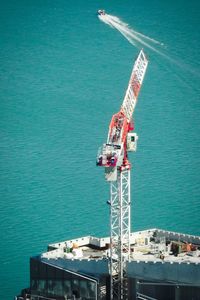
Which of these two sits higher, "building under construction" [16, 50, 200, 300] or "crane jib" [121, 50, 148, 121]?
"crane jib" [121, 50, 148, 121]

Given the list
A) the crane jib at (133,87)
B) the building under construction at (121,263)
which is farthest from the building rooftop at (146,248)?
the crane jib at (133,87)

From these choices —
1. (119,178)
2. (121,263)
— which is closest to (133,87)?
(119,178)

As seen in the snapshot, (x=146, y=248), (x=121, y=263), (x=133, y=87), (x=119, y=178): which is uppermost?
(x=133, y=87)

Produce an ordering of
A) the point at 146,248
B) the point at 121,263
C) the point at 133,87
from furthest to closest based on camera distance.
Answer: the point at 146,248 < the point at 133,87 < the point at 121,263

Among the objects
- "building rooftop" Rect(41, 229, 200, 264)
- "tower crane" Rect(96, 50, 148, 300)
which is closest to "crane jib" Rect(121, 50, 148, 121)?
"tower crane" Rect(96, 50, 148, 300)

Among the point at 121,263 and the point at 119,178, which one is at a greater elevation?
the point at 119,178

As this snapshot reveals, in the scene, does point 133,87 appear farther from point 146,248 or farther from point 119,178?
point 146,248

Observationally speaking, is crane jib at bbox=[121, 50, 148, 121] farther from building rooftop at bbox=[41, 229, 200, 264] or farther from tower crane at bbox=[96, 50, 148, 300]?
building rooftop at bbox=[41, 229, 200, 264]

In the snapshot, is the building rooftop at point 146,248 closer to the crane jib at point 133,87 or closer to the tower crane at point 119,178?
the tower crane at point 119,178
